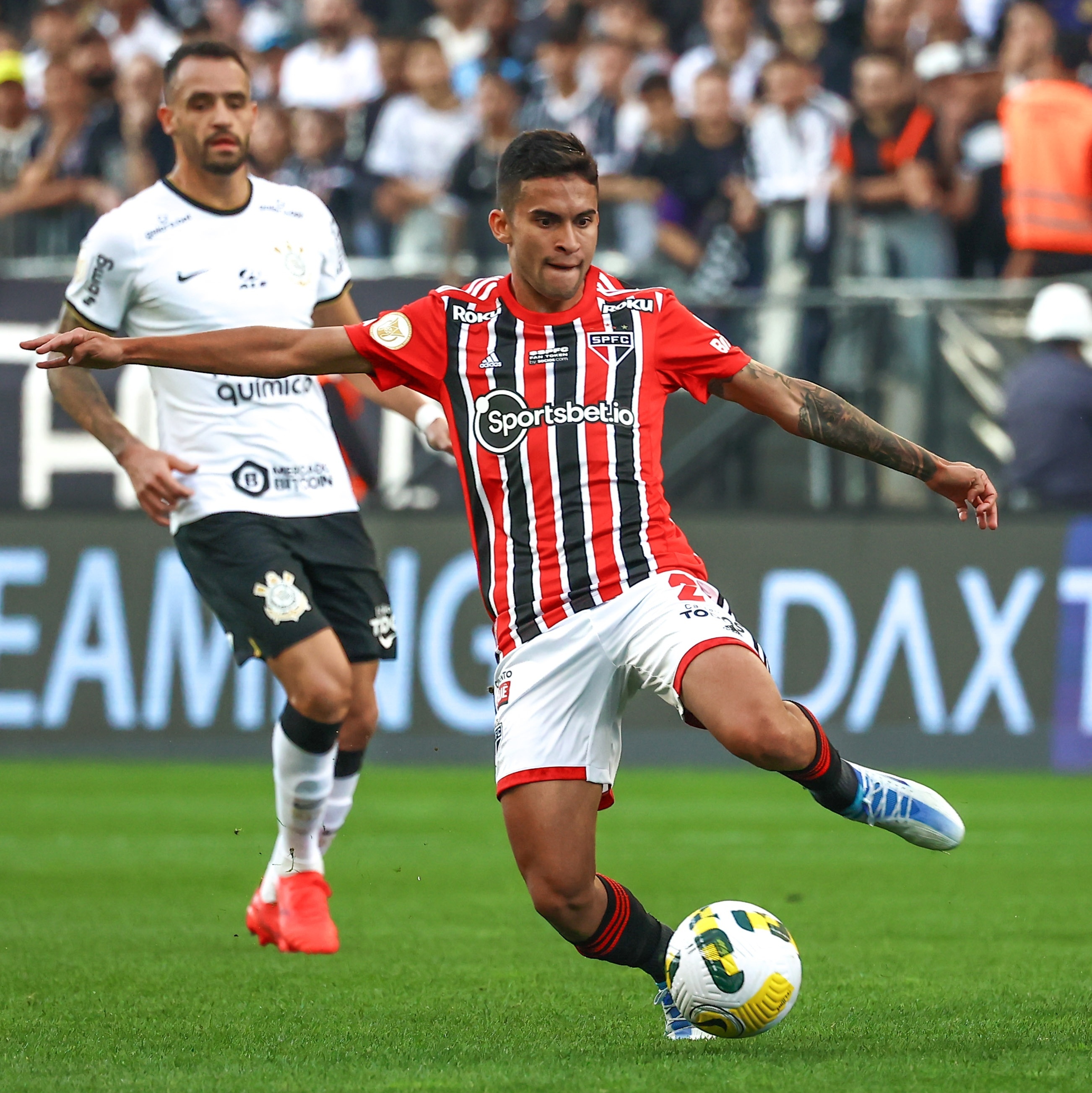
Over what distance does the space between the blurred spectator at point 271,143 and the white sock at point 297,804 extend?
7794mm

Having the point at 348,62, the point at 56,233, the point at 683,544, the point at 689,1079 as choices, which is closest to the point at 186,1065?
the point at 689,1079

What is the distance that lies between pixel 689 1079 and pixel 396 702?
7246 millimetres

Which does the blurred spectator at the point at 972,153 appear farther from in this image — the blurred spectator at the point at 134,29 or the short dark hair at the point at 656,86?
the blurred spectator at the point at 134,29

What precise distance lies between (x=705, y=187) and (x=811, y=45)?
5.42ft

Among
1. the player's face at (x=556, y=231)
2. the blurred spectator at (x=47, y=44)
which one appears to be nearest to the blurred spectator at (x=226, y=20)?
the blurred spectator at (x=47, y=44)

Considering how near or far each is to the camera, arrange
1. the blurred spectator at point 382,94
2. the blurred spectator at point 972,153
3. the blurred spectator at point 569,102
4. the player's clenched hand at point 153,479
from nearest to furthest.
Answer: the player's clenched hand at point 153,479, the blurred spectator at point 972,153, the blurred spectator at point 569,102, the blurred spectator at point 382,94

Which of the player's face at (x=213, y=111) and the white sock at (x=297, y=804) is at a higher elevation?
the player's face at (x=213, y=111)

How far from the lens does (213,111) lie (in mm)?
6414

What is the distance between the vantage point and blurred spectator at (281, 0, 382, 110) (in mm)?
14328

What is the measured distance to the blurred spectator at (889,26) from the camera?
43.3 feet

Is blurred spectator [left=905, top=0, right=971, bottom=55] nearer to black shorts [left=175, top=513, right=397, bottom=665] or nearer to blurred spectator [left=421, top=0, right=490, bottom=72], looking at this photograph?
blurred spectator [left=421, top=0, right=490, bottom=72]

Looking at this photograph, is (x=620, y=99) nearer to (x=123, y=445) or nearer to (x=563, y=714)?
(x=123, y=445)

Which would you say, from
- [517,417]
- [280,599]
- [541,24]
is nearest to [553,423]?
[517,417]

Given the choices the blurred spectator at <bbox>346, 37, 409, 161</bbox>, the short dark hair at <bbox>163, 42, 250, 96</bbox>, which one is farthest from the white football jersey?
the blurred spectator at <bbox>346, 37, 409, 161</bbox>
